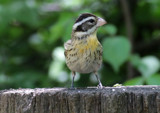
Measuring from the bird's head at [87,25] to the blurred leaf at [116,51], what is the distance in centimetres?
92

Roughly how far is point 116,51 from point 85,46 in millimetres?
1072

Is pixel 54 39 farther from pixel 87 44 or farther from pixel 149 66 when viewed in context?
pixel 87 44

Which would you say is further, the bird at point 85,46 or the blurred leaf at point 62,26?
the blurred leaf at point 62,26

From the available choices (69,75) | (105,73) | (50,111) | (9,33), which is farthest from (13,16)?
(50,111)

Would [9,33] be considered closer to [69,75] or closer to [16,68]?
[16,68]

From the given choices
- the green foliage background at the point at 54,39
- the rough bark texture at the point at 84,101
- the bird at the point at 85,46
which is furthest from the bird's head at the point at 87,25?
the green foliage background at the point at 54,39

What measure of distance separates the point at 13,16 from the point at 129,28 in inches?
68.5

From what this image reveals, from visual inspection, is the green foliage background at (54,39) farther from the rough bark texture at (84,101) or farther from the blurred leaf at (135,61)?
the rough bark texture at (84,101)

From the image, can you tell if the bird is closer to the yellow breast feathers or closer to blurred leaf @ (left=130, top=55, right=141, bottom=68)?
the yellow breast feathers

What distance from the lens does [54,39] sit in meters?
5.75

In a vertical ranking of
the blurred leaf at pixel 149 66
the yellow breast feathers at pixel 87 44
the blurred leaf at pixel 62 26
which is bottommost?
the blurred leaf at pixel 149 66

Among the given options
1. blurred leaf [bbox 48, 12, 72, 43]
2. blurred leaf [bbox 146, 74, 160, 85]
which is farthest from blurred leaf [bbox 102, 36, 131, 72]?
blurred leaf [bbox 146, 74, 160, 85]

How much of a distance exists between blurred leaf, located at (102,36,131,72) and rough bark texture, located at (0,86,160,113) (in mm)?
1915

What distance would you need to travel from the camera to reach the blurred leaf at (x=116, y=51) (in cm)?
505
